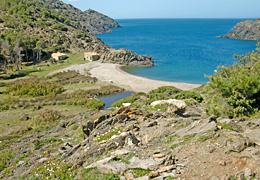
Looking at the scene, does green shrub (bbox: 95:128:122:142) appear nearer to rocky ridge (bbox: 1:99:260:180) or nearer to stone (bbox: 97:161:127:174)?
rocky ridge (bbox: 1:99:260:180)

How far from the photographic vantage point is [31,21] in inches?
3622

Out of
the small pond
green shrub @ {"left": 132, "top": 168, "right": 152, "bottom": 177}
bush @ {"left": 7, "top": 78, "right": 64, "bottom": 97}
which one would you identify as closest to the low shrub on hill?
green shrub @ {"left": 132, "top": 168, "right": 152, "bottom": 177}

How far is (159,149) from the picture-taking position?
11070 mm

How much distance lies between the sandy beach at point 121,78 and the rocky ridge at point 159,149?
1130 inches

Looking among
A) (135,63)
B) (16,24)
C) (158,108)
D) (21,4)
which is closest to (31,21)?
(16,24)

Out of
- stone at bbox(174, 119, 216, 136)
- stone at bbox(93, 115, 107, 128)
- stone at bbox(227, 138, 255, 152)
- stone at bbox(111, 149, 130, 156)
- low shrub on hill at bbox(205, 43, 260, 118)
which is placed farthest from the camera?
low shrub on hill at bbox(205, 43, 260, 118)

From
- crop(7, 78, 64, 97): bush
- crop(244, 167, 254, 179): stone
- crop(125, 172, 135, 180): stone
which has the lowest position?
crop(7, 78, 64, 97): bush

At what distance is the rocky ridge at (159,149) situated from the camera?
8875 mm

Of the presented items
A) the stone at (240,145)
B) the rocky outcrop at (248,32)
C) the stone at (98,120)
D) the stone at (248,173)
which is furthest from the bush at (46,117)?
the rocky outcrop at (248,32)

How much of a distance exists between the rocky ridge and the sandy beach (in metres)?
28.7

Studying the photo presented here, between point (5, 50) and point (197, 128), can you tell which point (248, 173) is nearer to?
point (197, 128)

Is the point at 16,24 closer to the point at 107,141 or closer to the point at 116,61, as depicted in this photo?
the point at 116,61

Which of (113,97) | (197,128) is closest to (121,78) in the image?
(113,97)

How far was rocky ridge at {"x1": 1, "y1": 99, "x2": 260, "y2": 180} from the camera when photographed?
29.1 feet
